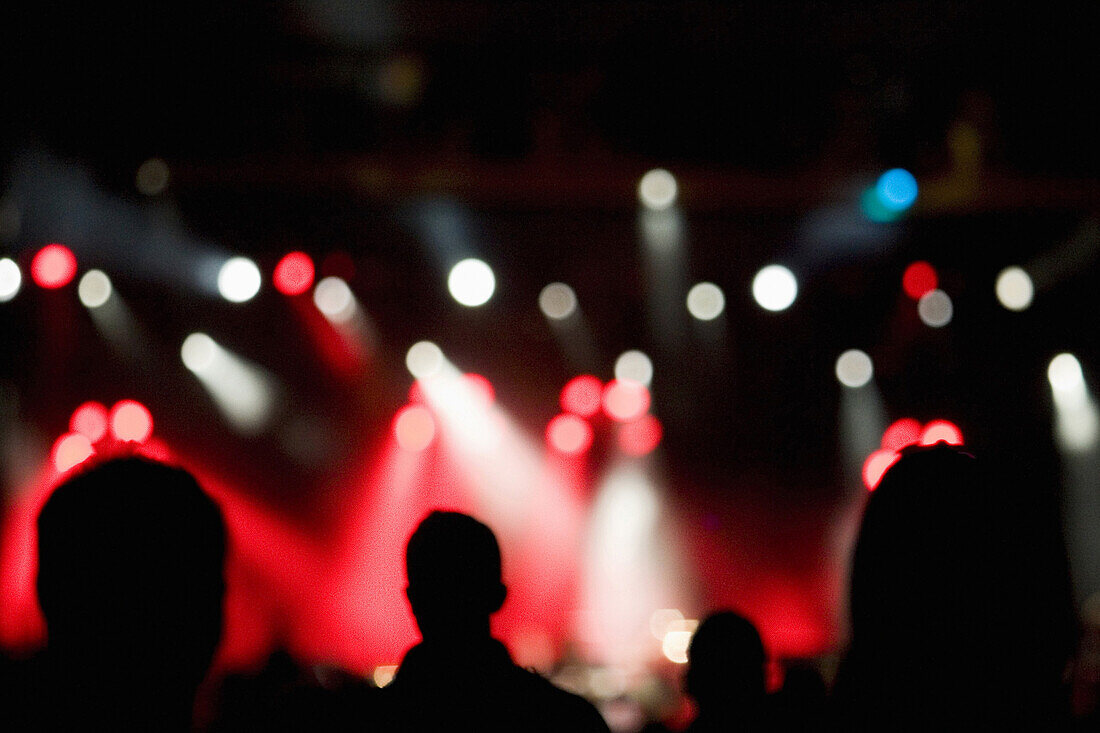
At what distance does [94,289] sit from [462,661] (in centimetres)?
758

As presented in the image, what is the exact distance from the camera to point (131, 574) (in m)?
1.02

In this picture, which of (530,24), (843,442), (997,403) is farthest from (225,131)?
(997,403)

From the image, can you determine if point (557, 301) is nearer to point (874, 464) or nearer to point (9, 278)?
point (874, 464)

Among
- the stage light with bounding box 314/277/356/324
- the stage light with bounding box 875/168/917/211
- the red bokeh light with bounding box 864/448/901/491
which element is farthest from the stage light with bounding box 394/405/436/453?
the stage light with bounding box 875/168/917/211

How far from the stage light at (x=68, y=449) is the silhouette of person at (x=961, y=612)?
8.61 m

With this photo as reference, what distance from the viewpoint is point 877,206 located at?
23.2ft

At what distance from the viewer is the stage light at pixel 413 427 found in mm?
8938

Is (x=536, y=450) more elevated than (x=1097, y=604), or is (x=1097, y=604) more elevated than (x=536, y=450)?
(x=536, y=450)

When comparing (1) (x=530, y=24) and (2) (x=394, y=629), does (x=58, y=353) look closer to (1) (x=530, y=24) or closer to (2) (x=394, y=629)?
(2) (x=394, y=629)

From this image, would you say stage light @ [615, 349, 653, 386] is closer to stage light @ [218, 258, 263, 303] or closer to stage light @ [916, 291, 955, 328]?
stage light @ [916, 291, 955, 328]

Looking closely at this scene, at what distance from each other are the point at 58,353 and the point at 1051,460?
30.6 feet

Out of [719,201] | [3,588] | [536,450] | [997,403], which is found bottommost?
[3,588]

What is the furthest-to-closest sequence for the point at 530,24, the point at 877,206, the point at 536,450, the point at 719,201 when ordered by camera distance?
the point at 536,450 → the point at 719,201 → the point at 877,206 → the point at 530,24

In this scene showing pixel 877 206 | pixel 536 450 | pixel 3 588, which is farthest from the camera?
pixel 536 450
